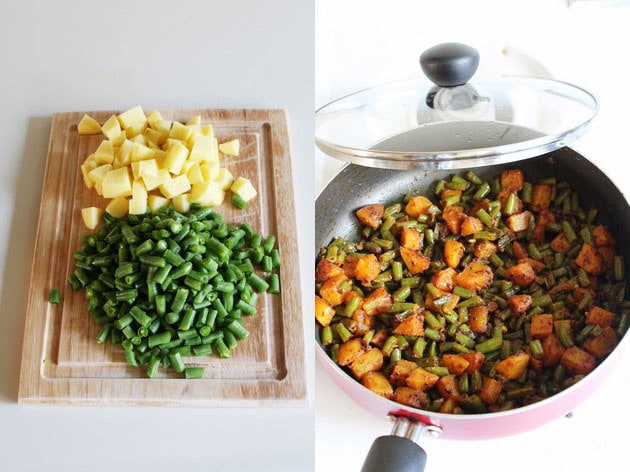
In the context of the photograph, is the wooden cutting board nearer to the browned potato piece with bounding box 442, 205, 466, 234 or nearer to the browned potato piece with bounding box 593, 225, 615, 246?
the browned potato piece with bounding box 442, 205, 466, 234

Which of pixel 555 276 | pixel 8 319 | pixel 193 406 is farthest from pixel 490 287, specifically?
pixel 8 319

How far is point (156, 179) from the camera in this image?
1548 mm

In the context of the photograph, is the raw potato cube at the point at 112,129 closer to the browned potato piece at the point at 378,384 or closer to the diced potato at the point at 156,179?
the diced potato at the point at 156,179

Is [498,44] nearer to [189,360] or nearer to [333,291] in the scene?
[333,291]

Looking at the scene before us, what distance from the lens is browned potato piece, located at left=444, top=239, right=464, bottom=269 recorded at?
185 centimetres

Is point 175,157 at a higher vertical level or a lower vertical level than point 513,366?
higher

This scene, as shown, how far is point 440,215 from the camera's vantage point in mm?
1959

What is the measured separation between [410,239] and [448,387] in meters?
0.43

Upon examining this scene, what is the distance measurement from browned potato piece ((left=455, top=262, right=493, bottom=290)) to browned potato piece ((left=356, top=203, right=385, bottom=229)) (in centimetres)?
28

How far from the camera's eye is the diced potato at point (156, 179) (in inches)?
60.9

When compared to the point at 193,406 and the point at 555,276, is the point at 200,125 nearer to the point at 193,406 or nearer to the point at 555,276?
the point at 193,406

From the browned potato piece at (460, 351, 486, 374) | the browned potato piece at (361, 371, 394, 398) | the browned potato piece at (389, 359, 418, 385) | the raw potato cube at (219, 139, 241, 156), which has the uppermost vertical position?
the raw potato cube at (219, 139, 241, 156)

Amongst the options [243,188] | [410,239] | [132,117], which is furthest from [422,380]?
[132,117]

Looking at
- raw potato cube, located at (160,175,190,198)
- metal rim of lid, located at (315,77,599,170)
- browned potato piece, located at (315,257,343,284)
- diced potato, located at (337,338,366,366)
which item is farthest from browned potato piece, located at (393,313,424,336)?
raw potato cube, located at (160,175,190,198)
